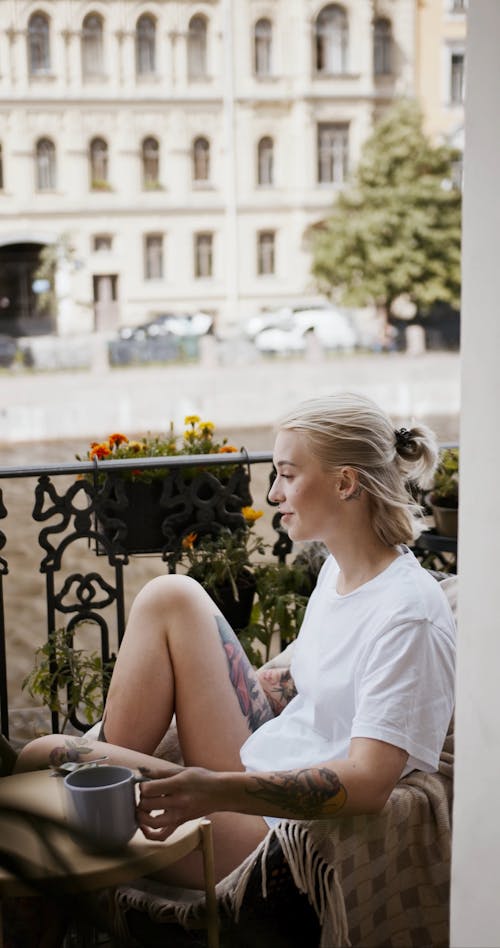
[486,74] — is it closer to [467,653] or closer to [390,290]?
[467,653]

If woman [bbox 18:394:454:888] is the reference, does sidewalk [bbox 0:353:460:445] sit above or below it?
below

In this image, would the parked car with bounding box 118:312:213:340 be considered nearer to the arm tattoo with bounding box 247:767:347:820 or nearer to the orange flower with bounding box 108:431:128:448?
the orange flower with bounding box 108:431:128:448

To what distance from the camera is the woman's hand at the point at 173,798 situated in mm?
1396

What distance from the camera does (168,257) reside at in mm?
32938

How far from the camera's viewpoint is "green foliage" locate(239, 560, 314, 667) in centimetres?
308

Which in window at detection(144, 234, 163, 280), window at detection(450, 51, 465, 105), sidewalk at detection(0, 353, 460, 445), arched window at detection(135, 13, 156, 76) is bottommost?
sidewalk at detection(0, 353, 460, 445)

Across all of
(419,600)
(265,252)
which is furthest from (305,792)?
(265,252)

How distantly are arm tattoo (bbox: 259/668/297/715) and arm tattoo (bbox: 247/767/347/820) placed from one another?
61 centimetres

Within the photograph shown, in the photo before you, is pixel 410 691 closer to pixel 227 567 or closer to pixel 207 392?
pixel 227 567

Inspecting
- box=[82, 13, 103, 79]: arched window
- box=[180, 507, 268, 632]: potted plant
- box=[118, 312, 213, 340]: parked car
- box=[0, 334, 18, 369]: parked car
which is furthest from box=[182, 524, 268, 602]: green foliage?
box=[82, 13, 103, 79]: arched window

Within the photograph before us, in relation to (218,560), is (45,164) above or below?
above

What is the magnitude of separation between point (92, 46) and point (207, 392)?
17361 millimetres

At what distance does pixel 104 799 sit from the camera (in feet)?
4.27

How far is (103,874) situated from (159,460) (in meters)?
2.19
